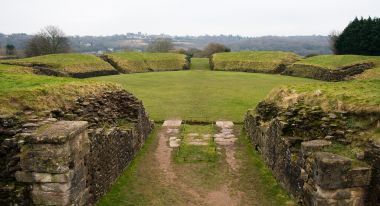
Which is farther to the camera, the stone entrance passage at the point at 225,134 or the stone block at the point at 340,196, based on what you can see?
the stone entrance passage at the point at 225,134

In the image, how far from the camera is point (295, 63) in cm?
4444

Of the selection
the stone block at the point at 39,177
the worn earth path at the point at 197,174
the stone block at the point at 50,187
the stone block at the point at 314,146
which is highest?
the stone block at the point at 314,146

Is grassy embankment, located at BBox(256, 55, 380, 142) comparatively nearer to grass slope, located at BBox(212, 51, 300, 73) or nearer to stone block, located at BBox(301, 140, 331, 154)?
stone block, located at BBox(301, 140, 331, 154)

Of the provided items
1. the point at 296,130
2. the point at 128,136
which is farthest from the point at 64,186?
the point at 296,130

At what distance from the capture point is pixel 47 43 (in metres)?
60.8

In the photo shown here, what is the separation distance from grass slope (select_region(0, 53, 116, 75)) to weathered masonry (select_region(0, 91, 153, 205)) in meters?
28.7

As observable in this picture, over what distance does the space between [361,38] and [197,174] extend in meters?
39.0

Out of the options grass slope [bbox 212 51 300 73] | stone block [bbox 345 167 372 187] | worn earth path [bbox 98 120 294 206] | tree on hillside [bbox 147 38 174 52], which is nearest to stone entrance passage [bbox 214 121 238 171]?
worn earth path [bbox 98 120 294 206]

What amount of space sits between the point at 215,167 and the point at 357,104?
4727 mm

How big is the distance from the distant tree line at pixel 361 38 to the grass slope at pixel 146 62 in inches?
759

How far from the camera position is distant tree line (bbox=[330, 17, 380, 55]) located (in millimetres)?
43094

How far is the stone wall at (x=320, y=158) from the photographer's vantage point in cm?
796

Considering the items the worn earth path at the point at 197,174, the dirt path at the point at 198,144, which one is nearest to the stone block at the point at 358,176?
the worn earth path at the point at 197,174

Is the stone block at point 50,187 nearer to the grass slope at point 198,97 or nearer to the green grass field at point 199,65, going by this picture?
the grass slope at point 198,97
